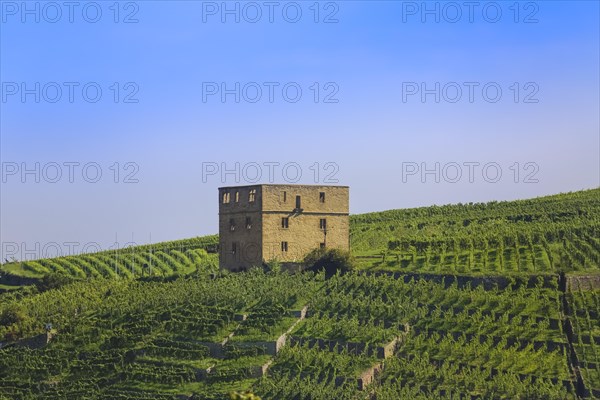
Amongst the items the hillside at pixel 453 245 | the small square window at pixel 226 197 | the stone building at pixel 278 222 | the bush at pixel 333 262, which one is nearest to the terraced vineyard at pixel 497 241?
the hillside at pixel 453 245

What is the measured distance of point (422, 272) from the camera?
45.0 m

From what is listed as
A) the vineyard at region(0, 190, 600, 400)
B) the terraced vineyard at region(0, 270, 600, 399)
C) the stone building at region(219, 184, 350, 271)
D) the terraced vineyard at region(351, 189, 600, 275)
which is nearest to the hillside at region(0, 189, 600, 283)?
the terraced vineyard at region(351, 189, 600, 275)

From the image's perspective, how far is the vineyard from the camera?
34.5 m

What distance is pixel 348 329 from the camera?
38.4m

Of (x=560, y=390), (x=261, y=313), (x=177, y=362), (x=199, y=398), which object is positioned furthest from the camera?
(x=261, y=313)

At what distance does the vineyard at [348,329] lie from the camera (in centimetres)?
3453

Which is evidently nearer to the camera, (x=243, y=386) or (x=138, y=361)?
(x=243, y=386)

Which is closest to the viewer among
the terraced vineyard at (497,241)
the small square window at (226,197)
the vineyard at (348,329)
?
the vineyard at (348,329)

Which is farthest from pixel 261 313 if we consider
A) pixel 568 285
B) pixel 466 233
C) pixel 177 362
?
pixel 466 233

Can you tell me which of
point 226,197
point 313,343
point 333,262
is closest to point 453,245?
point 333,262

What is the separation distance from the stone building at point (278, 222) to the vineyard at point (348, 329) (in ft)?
5.83

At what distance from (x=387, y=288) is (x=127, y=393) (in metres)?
12.2

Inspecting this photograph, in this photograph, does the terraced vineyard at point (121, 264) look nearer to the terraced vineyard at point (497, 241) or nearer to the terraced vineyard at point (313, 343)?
the terraced vineyard at point (497, 241)

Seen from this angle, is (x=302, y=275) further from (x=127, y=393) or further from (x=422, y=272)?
(x=127, y=393)
